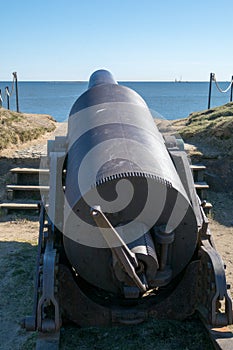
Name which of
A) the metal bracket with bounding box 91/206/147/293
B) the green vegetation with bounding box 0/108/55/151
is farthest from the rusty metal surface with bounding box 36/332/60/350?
the green vegetation with bounding box 0/108/55/151

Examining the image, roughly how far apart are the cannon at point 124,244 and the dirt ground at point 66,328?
9.4 inches

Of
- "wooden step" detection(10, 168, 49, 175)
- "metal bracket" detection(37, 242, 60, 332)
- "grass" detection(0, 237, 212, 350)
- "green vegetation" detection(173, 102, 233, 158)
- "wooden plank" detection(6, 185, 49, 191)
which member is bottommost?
"wooden plank" detection(6, 185, 49, 191)

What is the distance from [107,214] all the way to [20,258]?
2.72 metres

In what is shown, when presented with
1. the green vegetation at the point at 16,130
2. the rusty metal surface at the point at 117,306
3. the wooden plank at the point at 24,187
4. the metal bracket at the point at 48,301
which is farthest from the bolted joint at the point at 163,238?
the green vegetation at the point at 16,130

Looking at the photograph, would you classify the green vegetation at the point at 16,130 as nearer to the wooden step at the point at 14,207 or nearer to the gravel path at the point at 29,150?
the gravel path at the point at 29,150

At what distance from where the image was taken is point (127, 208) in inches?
129

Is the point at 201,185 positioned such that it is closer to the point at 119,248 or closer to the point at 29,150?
the point at 29,150

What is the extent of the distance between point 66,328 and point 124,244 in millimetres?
1434

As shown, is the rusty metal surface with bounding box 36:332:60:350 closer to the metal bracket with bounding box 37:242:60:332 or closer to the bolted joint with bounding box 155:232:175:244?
the metal bracket with bounding box 37:242:60:332

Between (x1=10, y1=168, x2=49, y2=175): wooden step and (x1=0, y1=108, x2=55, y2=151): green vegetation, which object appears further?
(x1=0, y1=108, x2=55, y2=151): green vegetation

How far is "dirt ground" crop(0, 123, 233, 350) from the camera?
12.5ft

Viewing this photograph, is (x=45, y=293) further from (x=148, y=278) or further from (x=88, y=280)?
(x=148, y=278)

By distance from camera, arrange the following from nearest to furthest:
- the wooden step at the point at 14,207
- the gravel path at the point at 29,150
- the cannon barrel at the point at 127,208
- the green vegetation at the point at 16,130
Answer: the cannon barrel at the point at 127,208
the wooden step at the point at 14,207
the gravel path at the point at 29,150
the green vegetation at the point at 16,130

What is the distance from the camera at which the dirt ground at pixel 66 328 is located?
12.5ft
